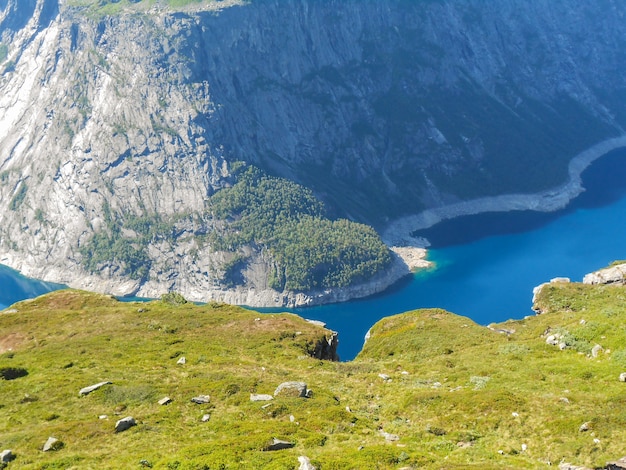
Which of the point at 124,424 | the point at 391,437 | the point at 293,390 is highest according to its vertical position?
the point at 293,390

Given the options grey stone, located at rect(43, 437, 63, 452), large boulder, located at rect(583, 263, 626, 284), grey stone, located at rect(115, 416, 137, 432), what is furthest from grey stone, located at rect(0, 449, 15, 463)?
large boulder, located at rect(583, 263, 626, 284)

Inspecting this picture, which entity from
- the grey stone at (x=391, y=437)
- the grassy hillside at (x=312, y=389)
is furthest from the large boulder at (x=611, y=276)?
the grey stone at (x=391, y=437)

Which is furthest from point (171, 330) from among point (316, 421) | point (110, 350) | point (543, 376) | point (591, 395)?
point (591, 395)

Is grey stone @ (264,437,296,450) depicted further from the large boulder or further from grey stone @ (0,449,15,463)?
the large boulder

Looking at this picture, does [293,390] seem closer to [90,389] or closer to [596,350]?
[90,389]

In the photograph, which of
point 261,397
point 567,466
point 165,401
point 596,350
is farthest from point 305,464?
point 596,350

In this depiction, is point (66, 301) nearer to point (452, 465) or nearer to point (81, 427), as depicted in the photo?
point (81, 427)

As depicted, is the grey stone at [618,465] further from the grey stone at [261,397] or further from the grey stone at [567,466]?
the grey stone at [261,397]
